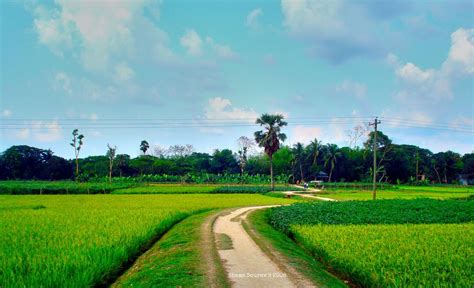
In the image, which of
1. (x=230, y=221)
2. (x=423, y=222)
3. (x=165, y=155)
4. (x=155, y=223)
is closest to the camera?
(x=155, y=223)

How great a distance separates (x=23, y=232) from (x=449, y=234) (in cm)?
1905

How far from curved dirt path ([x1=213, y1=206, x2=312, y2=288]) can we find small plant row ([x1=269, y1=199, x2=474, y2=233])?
4.97 metres

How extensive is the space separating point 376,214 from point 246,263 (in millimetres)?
16788

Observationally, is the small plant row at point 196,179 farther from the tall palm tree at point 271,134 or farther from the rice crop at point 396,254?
the rice crop at point 396,254

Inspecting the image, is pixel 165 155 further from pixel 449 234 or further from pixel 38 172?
pixel 449 234

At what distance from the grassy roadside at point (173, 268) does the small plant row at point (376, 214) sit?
25.3 ft

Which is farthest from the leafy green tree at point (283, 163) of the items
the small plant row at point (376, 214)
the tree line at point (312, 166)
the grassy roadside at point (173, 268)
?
the grassy roadside at point (173, 268)

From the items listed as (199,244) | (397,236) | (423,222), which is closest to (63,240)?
(199,244)

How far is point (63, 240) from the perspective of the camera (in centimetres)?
1528

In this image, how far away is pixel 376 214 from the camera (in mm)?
26438

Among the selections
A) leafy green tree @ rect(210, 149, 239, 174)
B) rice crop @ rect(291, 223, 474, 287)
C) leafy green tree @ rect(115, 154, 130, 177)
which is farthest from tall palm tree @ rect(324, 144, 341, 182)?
rice crop @ rect(291, 223, 474, 287)

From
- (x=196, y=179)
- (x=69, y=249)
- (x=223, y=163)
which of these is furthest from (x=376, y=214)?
(x=223, y=163)

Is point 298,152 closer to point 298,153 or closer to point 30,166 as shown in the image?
point 298,153

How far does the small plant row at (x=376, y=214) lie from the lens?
942 inches
